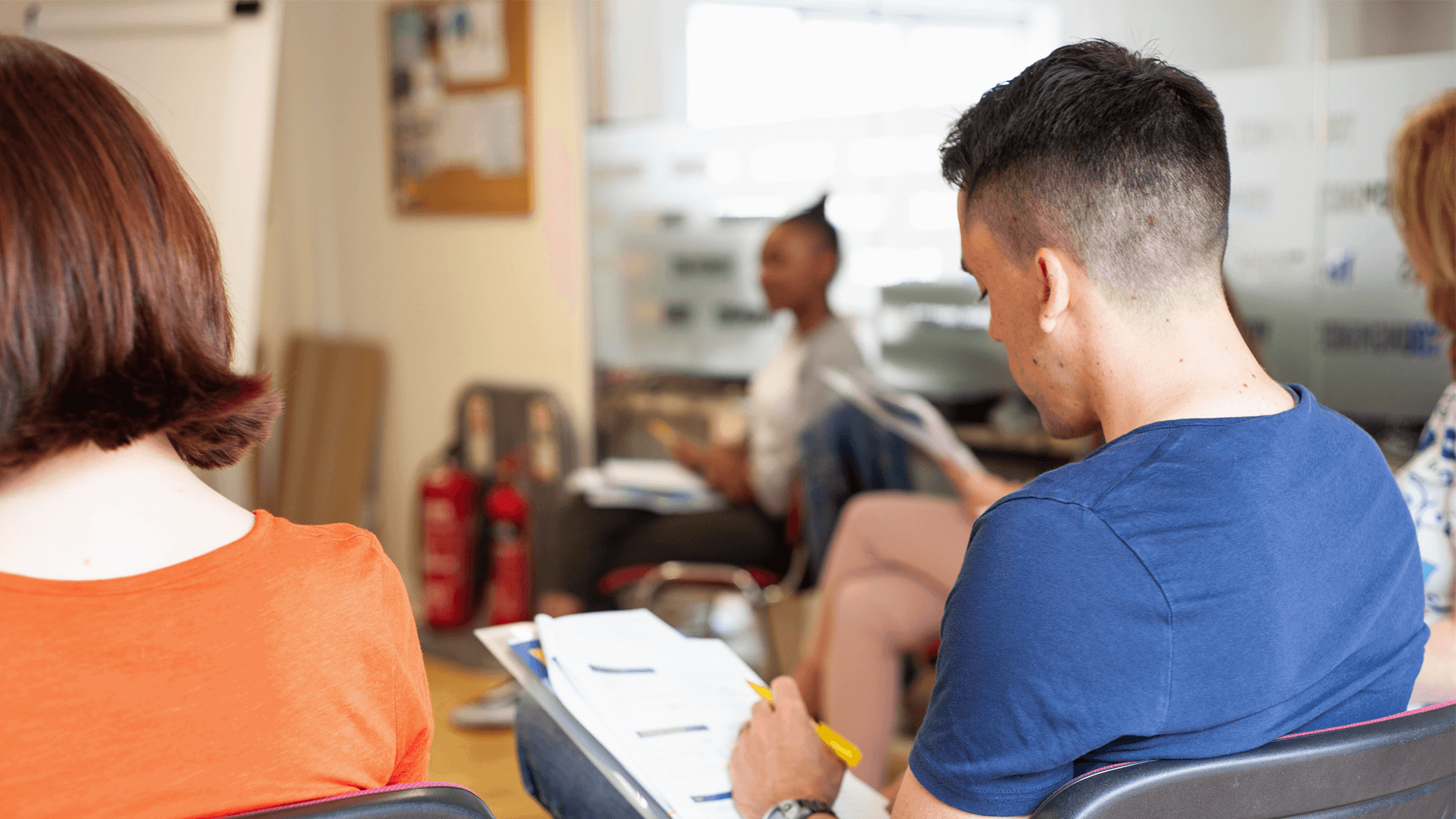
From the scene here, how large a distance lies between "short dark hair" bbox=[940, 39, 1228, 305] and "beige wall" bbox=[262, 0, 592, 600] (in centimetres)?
285

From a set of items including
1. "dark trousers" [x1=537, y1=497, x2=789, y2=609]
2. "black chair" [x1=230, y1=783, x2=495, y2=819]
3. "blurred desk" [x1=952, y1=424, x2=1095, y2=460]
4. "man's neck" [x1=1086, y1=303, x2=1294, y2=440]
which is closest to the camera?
"black chair" [x1=230, y1=783, x2=495, y2=819]

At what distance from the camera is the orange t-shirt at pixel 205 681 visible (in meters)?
0.69

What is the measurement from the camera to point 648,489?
3.04m

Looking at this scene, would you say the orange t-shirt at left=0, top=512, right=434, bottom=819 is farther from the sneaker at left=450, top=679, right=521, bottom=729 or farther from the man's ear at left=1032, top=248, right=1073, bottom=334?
the sneaker at left=450, top=679, right=521, bottom=729

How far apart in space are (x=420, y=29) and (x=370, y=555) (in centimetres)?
358

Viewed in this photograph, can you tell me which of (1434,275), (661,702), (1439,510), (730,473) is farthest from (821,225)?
(661,702)

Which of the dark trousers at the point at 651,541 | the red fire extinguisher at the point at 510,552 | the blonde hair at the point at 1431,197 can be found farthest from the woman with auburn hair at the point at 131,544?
the red fire extinguisher at the point at 510,552

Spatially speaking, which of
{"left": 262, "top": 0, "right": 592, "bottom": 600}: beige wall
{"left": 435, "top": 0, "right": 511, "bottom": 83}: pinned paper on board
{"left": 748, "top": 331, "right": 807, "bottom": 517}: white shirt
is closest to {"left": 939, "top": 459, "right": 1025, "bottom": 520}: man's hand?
{"left": 748, "top": 331, "right": 807, "bottom": 517}: white shirt

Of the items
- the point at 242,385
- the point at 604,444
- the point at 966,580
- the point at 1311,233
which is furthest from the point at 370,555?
the point at 604,444

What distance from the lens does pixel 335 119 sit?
173 inches

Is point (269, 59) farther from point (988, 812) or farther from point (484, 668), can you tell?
point (988, 812)

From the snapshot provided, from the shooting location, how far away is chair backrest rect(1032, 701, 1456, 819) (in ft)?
2.49

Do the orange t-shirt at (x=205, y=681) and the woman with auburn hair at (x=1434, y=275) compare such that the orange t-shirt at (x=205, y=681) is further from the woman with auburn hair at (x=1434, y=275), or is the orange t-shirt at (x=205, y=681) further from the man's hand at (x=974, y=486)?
the man's hand at (x=974, y=486)

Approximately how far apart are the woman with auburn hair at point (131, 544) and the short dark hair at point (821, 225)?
241cm
